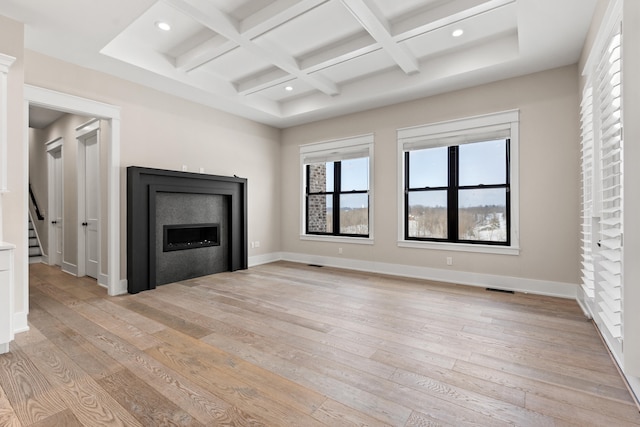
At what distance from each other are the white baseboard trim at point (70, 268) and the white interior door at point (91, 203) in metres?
0.30

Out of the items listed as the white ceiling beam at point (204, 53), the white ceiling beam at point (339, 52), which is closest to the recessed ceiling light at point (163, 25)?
the white ceiling beam at point (204, 53)

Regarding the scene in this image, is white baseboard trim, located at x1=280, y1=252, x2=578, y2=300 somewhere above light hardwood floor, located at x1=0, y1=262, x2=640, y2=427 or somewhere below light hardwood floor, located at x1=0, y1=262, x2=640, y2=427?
above

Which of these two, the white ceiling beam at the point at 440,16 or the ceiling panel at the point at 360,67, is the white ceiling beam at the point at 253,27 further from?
the ceiling panel at the point at 360,67

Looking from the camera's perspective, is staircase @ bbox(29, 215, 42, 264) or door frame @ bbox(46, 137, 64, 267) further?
staircase @ bbox(29, 215, 42, 264)

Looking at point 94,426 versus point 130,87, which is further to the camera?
point 130,87

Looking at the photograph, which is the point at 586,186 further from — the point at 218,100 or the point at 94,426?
the point at 218,100

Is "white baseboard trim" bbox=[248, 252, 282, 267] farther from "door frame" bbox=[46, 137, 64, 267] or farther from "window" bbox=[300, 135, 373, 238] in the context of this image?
"door frame" bbox=[46, 137, 64, 267]

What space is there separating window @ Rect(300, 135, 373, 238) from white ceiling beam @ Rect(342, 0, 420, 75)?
1.60 metres

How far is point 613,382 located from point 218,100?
5434 millimetres

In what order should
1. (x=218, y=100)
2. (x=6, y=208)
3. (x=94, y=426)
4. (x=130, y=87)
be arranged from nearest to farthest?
(x=94, y=426), (x=6, y=208), (x=130, y=87), (x=218, y=100)

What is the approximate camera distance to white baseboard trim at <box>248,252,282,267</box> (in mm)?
5952

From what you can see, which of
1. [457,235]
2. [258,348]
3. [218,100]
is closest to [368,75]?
[218,100]

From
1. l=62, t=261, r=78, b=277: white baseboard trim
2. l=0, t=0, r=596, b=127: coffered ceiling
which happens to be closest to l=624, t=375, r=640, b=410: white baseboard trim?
l=0, t=0, r=596, b=127: coffered ceiling

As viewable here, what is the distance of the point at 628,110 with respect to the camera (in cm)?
176
